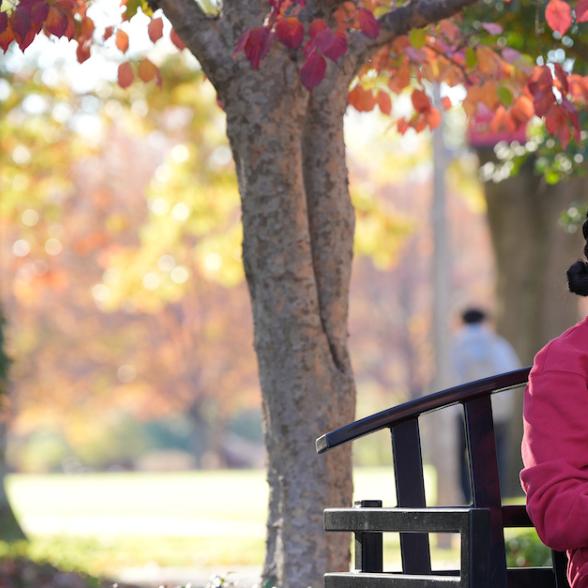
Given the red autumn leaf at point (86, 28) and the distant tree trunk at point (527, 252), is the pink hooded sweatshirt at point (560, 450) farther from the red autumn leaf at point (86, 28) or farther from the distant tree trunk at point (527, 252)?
the distant tree trunk at point (527, 252)

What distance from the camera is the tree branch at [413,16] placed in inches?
177

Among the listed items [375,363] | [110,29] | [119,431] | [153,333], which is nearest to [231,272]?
[110,29]

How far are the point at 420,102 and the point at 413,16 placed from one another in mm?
817

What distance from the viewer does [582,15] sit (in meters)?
4.12

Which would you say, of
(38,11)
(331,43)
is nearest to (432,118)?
(331,43)

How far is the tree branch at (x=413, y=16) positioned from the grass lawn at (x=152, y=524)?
16.6 feet

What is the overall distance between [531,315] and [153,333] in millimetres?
24875

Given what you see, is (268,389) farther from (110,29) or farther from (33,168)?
(33,168)

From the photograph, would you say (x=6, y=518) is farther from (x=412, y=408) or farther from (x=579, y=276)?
(x=579, y=276)

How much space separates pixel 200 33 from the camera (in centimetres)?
449

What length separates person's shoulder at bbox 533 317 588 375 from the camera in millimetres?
2623

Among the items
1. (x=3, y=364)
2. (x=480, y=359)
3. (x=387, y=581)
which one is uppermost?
(x=480, y=359)

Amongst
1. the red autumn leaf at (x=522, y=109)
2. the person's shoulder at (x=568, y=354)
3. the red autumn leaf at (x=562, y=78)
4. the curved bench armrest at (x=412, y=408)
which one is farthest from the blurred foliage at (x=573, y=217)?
the person's shoulder at (x=568, y=354)

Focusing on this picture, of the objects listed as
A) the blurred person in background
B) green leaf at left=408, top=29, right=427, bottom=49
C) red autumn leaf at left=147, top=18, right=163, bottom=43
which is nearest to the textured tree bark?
green leaf at left=408, top=29, right=427, bottom=49
